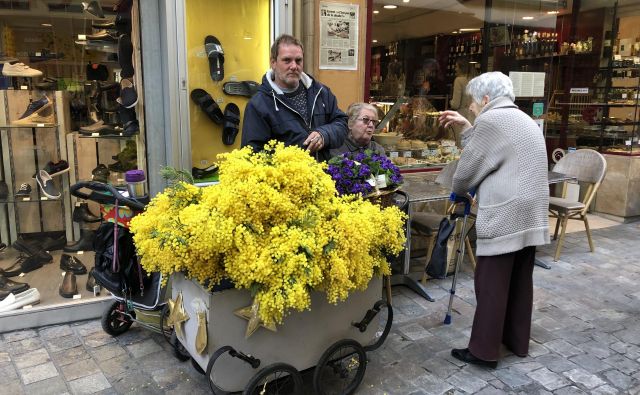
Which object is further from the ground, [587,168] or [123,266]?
[587,168]

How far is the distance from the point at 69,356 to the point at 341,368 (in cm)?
180

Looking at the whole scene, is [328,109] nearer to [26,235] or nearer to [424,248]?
[424,248]

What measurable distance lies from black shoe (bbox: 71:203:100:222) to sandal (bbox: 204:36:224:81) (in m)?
1.55

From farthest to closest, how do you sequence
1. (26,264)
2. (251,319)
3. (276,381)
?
(26,264) → (276,381) → (251,319)

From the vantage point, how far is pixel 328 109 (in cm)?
354

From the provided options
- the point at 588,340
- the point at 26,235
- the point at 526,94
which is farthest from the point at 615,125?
the point at 26,235

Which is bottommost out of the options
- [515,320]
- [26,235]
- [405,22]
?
[515,320]

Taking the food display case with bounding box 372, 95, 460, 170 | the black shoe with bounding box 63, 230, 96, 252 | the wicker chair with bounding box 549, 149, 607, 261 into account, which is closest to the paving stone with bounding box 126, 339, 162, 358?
the black shoe with bounding box 63, 230, 96, 252

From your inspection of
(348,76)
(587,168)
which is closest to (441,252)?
(348,76)

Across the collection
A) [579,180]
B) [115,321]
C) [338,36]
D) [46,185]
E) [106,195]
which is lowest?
[115,321]

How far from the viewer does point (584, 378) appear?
3191mm

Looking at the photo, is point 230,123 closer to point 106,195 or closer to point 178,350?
point 106,195

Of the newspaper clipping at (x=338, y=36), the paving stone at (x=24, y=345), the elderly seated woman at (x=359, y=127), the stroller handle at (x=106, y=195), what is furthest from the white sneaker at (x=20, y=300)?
the newspaper clipping at (x=338, y=36)

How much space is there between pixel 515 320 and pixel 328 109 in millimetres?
1901
